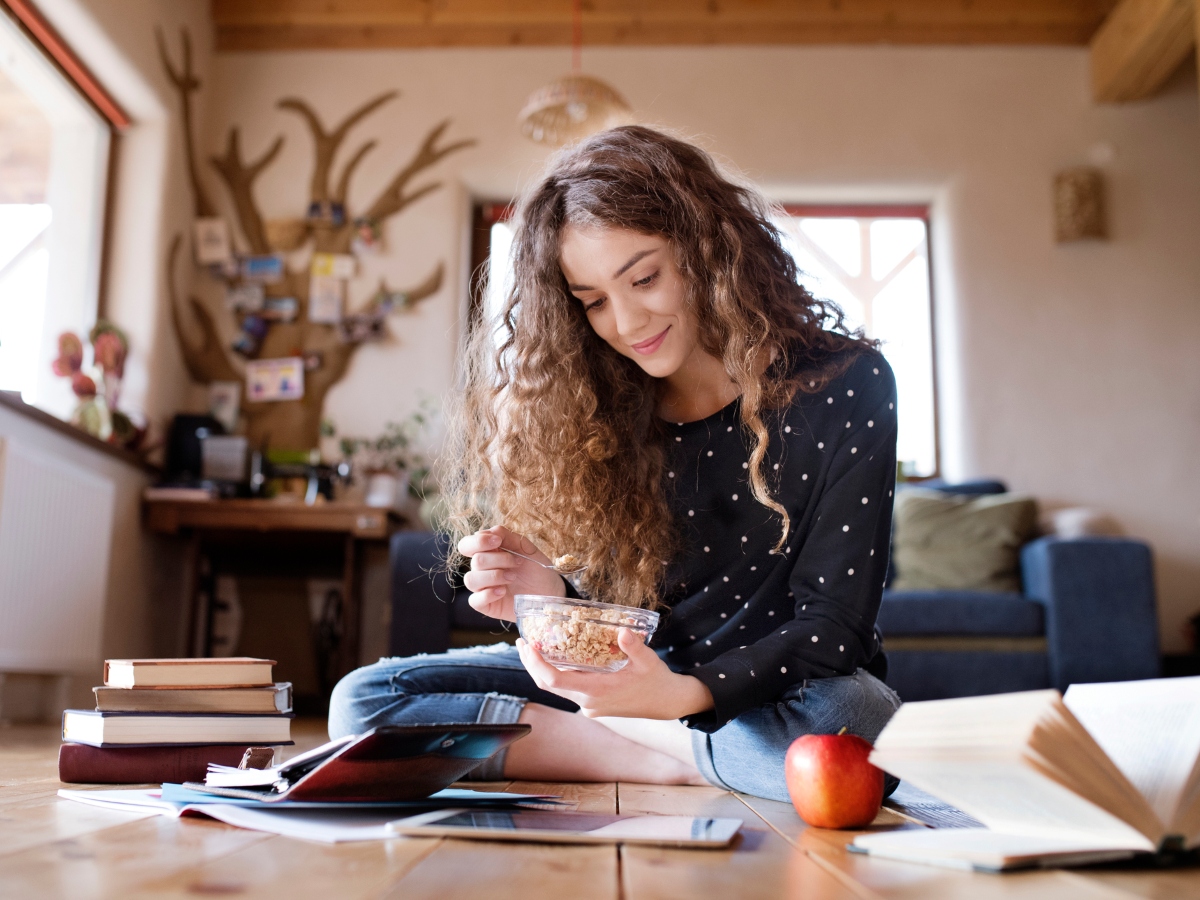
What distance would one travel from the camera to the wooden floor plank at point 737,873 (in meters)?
0.67

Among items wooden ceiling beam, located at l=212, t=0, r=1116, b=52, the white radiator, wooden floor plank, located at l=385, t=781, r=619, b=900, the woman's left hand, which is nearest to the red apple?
the woman's left hand

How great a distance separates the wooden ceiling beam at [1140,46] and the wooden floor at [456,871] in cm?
360

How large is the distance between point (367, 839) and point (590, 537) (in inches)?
27.0

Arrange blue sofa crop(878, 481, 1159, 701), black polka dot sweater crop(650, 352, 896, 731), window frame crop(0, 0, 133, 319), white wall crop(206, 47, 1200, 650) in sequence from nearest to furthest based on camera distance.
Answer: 1. black polka dot sweater crop(650, 352, 896, 731)
2. blue sofa crop(878, 481, 1159, 701)
3. window frame crop(0, 0, 133, 319)
4. white wall crop(206, 47, 1200, 650)

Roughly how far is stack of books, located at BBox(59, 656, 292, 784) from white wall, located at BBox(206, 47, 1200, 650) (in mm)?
2976

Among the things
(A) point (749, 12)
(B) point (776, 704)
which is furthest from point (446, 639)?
(A) point (749, 12)

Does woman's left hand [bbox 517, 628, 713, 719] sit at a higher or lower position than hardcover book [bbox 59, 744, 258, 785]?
higher

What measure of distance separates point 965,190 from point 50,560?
3.58 m

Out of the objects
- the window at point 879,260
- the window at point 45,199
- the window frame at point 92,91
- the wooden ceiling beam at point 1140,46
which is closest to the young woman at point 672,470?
the window at point 45,199

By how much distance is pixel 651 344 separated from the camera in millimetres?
1408

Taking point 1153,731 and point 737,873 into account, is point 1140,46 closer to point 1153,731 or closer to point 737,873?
point 1153,731

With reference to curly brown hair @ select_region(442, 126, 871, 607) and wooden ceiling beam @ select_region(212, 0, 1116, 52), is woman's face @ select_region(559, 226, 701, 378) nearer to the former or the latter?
curly brown hair @ select_region(442, 126, 871, 607)

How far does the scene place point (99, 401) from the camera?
354cm

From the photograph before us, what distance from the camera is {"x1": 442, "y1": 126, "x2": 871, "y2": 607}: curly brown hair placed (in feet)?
4.60
